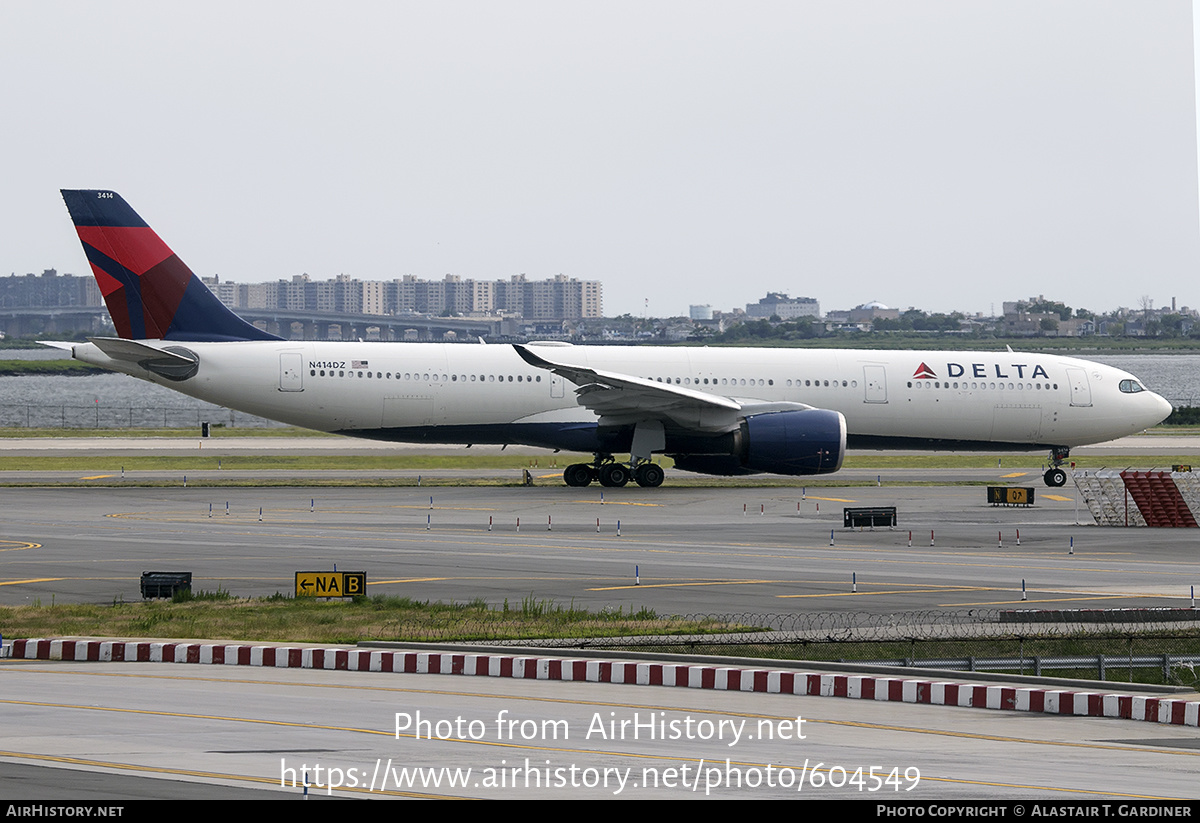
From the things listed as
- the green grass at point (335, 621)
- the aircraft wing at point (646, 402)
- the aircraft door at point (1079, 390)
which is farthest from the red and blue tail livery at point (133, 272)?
the aircraft door at point (1079, 390)

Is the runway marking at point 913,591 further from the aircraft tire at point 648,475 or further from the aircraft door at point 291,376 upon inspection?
the aircraft door at point 291,376

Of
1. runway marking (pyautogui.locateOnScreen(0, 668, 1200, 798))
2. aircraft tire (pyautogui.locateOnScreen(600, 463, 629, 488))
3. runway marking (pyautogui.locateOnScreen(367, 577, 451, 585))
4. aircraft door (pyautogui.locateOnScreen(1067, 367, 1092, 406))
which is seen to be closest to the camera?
runway marking (pyautogui.locateOnScreen(0, 668, 1200, 798))

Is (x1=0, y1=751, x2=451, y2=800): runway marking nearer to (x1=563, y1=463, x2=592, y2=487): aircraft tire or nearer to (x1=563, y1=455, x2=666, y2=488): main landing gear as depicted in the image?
(x1=563, y1=455, x2=666, y2=488): main landing gear

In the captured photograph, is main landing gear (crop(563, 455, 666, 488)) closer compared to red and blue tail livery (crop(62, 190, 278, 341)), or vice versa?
red and blue tail livery (crop(62, 190, 278, 341))

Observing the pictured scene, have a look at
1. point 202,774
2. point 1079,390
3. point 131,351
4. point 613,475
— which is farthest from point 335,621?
point 1079,390

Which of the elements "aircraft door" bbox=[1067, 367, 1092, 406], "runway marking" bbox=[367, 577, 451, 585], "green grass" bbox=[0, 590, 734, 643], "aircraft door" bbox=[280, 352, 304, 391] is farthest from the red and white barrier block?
"aircraft door" bbox=[1067, 367, 1092, 406]

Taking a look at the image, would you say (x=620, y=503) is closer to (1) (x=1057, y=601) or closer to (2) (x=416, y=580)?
(2) (x=416, y=580)

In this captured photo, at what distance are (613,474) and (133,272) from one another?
620 inches

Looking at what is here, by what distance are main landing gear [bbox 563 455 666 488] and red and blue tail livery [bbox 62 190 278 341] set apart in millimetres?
12047

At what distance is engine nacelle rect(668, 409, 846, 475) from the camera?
1613 inches

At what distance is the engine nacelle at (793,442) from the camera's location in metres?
41.0

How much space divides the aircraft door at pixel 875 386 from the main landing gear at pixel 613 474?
7.02 metres
